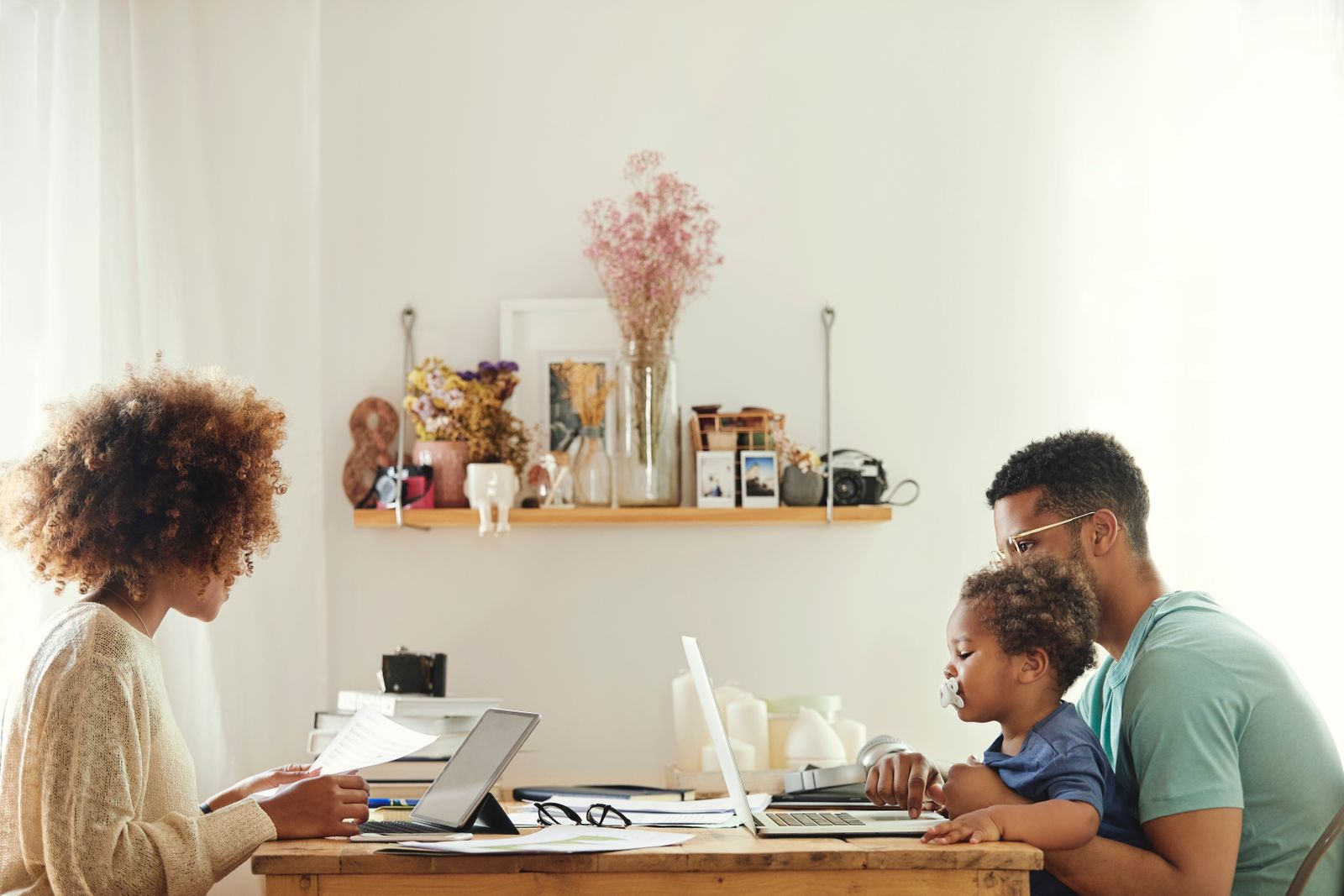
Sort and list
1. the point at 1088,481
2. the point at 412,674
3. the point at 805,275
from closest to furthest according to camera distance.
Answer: the point at 1088,481 < the point at 412,674 < the point at 805,275

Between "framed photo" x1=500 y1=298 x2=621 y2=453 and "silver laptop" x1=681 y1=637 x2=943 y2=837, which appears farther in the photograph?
"framed photo" x1=500 y1=298 x2=621 y2=453

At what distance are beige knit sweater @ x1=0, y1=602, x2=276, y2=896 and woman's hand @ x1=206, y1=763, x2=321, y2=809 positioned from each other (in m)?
0.24

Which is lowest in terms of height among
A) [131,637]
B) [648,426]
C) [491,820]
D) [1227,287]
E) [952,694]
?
[491,820]

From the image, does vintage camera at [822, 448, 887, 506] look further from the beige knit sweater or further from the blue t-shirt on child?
the beige knit sweater

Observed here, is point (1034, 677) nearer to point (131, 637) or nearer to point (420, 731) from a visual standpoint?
point (131, 637)

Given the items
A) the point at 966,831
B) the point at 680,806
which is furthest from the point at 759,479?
the point at 966,831

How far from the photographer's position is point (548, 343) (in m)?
2.87

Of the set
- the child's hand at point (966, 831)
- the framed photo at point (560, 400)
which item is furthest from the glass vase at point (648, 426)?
the child's hand at point (966, 831)

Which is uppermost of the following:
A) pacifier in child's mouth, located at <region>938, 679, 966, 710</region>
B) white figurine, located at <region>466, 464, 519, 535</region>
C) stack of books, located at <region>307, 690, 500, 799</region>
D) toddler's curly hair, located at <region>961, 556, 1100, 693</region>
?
white figurine, located at <region>466, 464, 519, 535</region>

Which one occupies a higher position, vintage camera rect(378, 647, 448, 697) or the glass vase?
the glass vase

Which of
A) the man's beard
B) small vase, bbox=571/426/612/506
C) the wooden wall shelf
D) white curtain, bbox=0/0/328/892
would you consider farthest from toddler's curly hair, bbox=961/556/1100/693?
white curtain, bbox=0/0/328/892

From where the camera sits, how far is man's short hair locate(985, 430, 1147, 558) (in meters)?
1.80

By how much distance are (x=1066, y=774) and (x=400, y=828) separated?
802mm

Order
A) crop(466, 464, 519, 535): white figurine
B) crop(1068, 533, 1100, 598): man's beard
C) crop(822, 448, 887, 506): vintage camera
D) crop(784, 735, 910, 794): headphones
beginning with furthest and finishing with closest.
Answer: crop(822, 448, 887, 506): vintage camera
crop(466, 464, 519, 535): white figurine
crop(784, 735, 910, 794): headphones
crop(1068, 533, 1100, 598): man's beard
